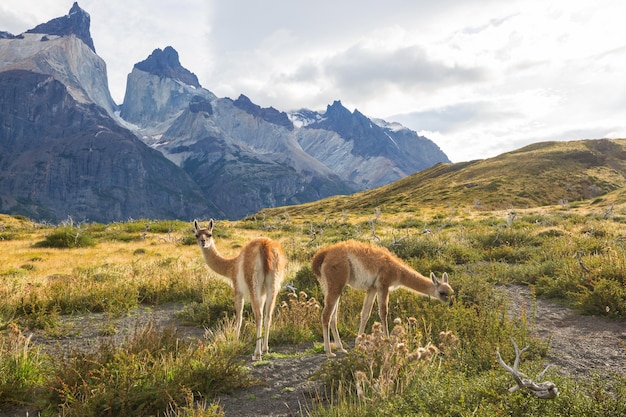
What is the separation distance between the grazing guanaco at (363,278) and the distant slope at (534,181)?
55.4m

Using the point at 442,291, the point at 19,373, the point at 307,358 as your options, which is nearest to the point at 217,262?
the point at 307,358

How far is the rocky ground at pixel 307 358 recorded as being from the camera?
5141 millimetres

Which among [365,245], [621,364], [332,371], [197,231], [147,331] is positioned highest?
[197,231]

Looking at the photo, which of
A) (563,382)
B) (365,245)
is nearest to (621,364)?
(563,382)

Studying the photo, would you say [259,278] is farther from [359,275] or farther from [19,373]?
[19,373]

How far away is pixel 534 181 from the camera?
3039 inches

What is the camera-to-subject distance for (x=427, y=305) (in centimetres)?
852

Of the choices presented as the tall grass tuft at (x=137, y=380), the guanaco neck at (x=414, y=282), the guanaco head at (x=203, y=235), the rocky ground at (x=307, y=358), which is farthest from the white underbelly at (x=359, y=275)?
the guanaco head at (x=203, y=235)

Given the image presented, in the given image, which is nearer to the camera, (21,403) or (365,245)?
(21,403)

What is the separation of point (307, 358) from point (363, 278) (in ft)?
5.69

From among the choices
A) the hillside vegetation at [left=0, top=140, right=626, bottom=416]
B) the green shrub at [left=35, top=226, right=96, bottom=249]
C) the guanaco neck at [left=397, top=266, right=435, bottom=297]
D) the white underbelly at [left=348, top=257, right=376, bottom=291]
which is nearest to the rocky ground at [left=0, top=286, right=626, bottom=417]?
the hillside vegetation at [left=0, top=140, right=626, bottom=416]

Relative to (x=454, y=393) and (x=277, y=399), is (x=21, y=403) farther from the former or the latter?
(x=454, y=393)

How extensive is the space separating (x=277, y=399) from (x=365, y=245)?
326 centimetres

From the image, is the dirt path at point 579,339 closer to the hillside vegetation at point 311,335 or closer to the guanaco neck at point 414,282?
the hillside vegetation at point 311,335
